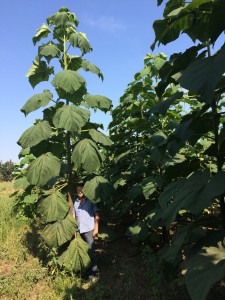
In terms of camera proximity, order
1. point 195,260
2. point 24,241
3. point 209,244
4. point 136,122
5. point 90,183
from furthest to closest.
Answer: point 24,241 < point 136,122 < point 90,183 < point 209,244 < point 195,260

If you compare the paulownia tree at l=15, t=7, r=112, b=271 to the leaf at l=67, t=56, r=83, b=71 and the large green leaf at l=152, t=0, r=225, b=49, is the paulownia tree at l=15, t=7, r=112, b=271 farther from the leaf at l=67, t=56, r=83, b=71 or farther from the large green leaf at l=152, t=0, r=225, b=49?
the large green leaf at l=152, t=0, r=225, b=49

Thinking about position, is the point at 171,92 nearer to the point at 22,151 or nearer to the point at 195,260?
the point at 195,260

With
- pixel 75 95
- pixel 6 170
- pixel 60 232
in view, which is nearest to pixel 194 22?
pixel 75 95

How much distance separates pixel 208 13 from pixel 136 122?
→ 345cm

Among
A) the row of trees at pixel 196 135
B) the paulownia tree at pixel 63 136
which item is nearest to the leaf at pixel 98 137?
the paulownia tree at pixel 63 136

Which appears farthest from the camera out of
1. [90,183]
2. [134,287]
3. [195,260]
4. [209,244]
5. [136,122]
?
[136,122]

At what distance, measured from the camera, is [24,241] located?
651 centimetres

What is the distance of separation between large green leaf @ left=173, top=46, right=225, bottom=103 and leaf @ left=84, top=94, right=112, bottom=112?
3228mm

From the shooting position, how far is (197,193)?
1.96 m

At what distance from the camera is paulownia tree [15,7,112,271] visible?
4.54m

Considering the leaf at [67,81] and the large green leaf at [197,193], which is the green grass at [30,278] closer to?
the leaf at [67,81]

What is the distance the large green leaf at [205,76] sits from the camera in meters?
1.59

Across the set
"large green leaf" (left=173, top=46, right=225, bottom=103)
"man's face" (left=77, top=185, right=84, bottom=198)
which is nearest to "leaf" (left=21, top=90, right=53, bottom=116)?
"man's face" (left=77, top=185, right=84, bottom=198)

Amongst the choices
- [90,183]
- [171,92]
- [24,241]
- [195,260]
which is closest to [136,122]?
[171,92]
